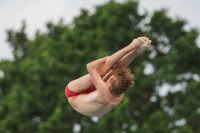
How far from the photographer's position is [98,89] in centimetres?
1652

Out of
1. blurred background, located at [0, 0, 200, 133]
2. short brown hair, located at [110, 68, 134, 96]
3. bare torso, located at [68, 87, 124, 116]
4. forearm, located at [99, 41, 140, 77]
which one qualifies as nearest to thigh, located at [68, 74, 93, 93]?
bare torso, located at [68, 87, 124, 116]

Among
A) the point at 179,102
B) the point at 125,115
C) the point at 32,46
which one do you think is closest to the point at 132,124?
the point at 125,115

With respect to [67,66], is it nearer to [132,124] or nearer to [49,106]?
[49,106]

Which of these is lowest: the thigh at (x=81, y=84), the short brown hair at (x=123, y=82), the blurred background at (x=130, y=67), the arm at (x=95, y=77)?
the short brown hair at (x=123, y=82)

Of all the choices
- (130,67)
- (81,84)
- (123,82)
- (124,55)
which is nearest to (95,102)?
(81,84)

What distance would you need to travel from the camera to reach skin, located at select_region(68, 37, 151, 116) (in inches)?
644

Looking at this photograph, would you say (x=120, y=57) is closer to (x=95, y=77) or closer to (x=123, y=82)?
(x=123, y=82)

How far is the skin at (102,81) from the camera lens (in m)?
16.4

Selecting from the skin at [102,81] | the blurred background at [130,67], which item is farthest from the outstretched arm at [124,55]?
the blurred background at [130,67]

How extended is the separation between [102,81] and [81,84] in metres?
0.71

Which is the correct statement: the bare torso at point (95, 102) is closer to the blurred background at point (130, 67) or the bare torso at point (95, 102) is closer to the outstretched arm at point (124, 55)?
the outstretched arm at point (124, 55)

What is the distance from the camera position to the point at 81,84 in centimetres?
1709

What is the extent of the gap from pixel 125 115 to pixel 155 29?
7.32 m

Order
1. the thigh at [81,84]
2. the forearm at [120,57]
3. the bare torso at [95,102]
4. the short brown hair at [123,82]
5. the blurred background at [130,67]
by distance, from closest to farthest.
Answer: the forearm at [120,57]
the short brown hair at [123,82]
the bare torso at [95,102]
the thigh at [81,84]
the blurred background at [130,67]
